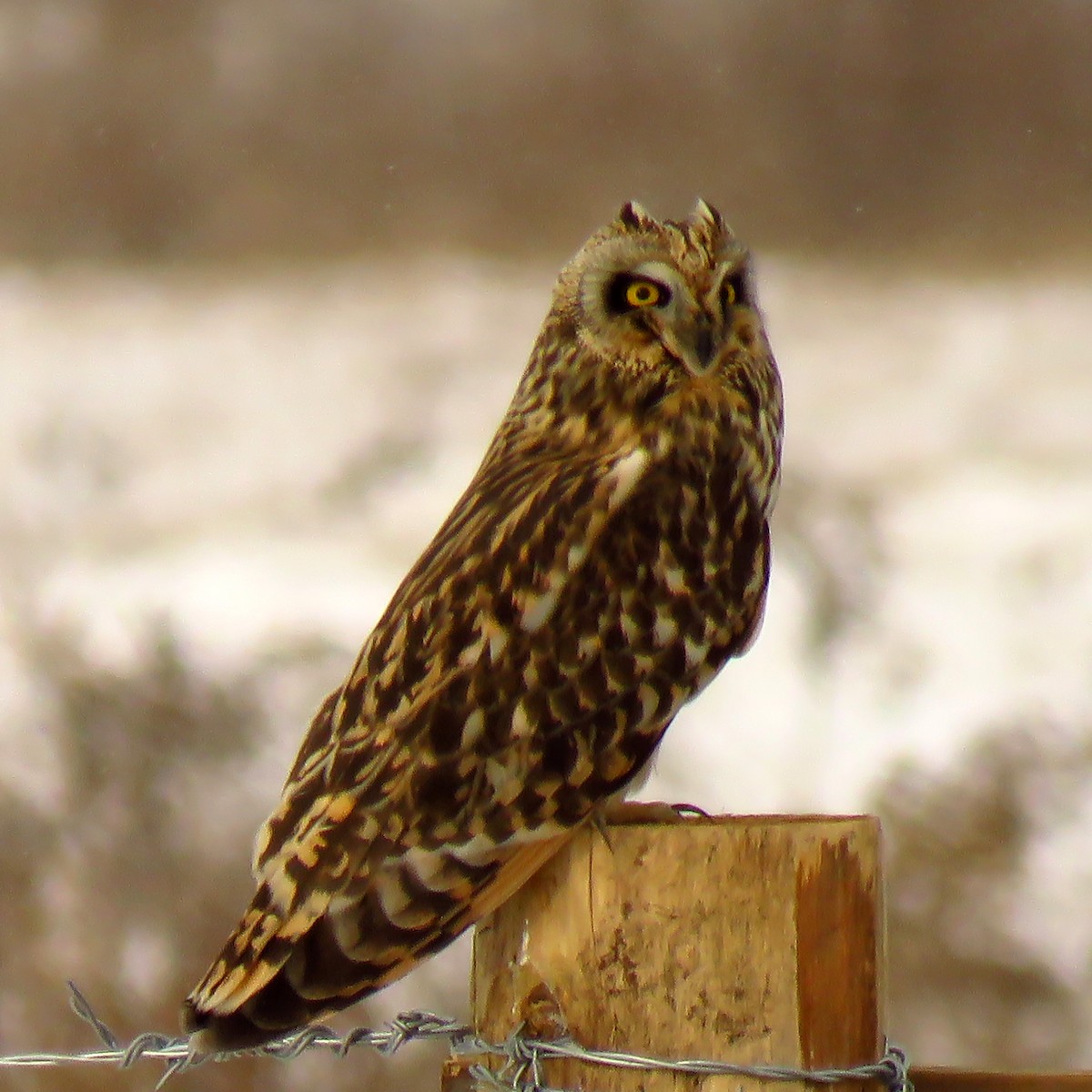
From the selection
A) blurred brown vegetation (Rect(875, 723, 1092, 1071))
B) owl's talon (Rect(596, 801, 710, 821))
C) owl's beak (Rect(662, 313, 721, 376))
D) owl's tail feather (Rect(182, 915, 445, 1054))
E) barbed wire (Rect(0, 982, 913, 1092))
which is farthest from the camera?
blurred brown vegetation (Rect(875, 723, 1092, 1071))

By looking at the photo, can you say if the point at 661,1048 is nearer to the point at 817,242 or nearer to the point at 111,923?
the point at 111,923

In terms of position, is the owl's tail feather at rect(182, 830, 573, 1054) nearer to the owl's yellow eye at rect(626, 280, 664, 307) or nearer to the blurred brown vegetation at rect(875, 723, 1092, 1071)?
the owl's yellow eye at rect(626, 280, 664, 307)

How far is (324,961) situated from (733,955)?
0.40 meters

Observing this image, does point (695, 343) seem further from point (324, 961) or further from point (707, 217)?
point (324, 961)

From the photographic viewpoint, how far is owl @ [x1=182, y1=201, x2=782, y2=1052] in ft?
4.53

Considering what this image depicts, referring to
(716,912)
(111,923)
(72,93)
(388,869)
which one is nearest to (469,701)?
(388,869)

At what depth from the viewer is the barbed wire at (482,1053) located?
117 cm

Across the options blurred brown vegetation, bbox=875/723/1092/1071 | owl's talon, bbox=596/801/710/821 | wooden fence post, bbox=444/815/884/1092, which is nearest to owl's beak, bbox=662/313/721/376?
owl's talon, bbox=596/801/710/821

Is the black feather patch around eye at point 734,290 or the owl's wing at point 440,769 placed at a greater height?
the black feather patch around eye at point 734,290

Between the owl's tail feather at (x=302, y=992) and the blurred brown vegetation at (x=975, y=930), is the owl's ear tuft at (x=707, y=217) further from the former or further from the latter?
the blurred brown vegetation at (x=975, y=930)

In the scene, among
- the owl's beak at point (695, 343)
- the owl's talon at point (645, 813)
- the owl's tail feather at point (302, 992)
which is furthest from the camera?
the owl's beak at point (695, 343)

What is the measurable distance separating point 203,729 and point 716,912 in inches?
119

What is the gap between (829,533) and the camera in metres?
4.55

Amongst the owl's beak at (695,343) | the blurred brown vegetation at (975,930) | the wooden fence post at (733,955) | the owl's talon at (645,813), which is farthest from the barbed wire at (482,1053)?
the blurred brown vegetation at (975,930)
